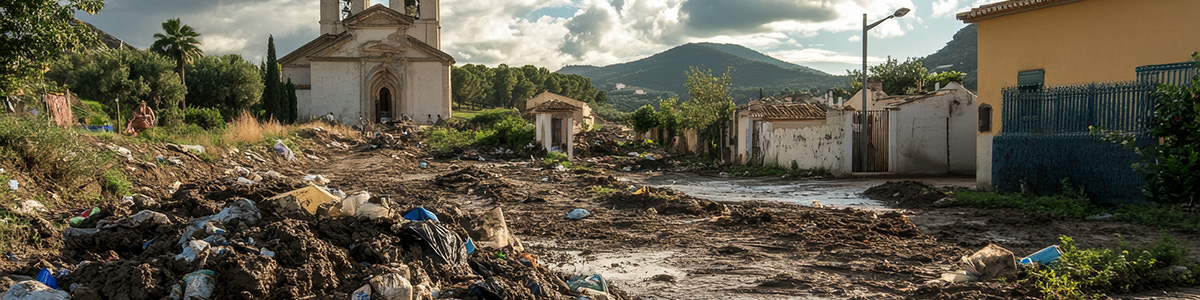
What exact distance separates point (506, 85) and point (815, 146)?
72.9m

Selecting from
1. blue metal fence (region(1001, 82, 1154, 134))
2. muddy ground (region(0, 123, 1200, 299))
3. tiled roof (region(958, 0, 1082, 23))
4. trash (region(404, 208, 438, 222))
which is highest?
tiled roof (region(958, 0, 1082, 23))

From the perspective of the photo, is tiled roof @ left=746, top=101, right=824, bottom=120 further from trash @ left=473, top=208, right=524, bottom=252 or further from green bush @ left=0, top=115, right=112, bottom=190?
green bush @ left=0, top=115, right=112, bottom=190

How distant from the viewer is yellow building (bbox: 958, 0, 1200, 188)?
11.7 m

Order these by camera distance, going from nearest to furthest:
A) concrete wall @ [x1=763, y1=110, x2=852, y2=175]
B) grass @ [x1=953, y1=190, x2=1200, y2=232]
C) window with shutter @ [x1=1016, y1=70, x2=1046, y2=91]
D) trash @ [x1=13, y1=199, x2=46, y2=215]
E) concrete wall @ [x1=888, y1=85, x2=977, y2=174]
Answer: trash @ [x1=13, y1=199, x2=46, y2=215], grass @ [x1=953, y1=190, x2=1200, y2=232], window with shutter @ [x1=1016, y1=70, x2=1046, y2=91], concrete wall @ [x1=763, y1=110, x2=852, y2=175], concrete wall @ [x1=888, y1=85, x2=977, y2=174]

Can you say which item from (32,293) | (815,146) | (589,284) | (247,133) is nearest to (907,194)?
(815,146)

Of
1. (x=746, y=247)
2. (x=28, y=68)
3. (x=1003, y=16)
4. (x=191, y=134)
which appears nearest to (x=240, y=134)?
(x=191, y=134)

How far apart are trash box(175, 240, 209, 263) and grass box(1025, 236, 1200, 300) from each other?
5560 millimetres

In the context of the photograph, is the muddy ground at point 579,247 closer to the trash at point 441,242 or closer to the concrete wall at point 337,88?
the trash at point 441,242

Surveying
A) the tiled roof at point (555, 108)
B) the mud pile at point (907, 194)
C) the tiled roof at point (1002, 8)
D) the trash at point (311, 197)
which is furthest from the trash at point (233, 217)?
the tiled roof at point (555, 108)

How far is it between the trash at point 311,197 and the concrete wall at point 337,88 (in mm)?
37455

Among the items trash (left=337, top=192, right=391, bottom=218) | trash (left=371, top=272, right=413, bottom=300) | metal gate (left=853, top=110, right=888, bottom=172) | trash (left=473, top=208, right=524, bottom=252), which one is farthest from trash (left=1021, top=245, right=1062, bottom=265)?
metal gate (left=853, top=110, right=888, bottom=172)

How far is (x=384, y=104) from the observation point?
146ft

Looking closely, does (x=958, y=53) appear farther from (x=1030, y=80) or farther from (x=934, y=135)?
(x=1030, y=80)

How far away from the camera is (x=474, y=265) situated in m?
5.61
